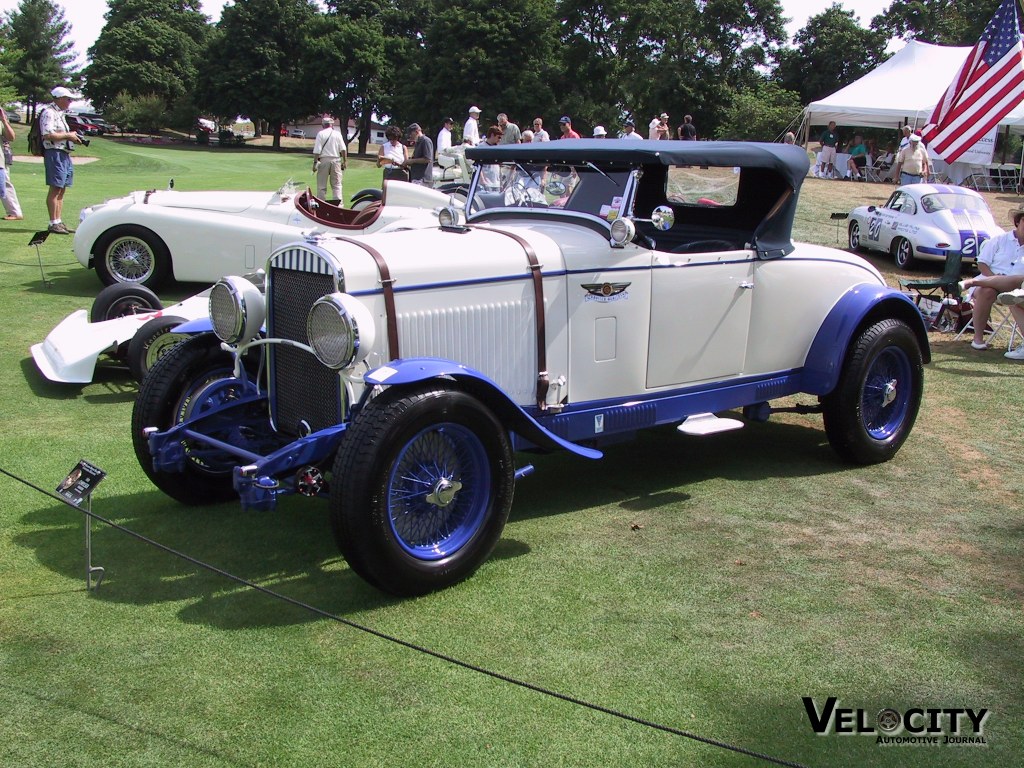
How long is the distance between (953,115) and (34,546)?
16.2m

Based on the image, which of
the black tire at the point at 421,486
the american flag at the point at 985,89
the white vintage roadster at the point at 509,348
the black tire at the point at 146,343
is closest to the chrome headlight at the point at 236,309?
the white vintage roadster at the point at 509,348

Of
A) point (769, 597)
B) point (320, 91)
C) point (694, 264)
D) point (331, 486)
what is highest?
point (320, 91)

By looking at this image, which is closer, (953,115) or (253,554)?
(253,554)

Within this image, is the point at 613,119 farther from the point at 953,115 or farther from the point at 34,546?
the point at 34,546

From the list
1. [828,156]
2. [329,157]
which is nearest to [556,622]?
[329,157]

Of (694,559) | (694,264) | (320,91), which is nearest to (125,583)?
(694,559)

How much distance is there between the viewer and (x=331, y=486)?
152 inches

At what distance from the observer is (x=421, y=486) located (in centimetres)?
418

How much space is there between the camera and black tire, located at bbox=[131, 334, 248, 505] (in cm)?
479

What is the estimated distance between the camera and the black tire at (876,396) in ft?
19.4

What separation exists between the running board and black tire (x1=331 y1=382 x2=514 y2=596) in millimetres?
1431

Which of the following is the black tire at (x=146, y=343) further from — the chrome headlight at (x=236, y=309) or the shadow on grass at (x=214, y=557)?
the chrome headlight at (x=236, y=309)

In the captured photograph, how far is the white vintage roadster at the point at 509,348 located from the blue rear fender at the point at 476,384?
1cm

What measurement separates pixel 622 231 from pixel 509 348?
2.83ft
